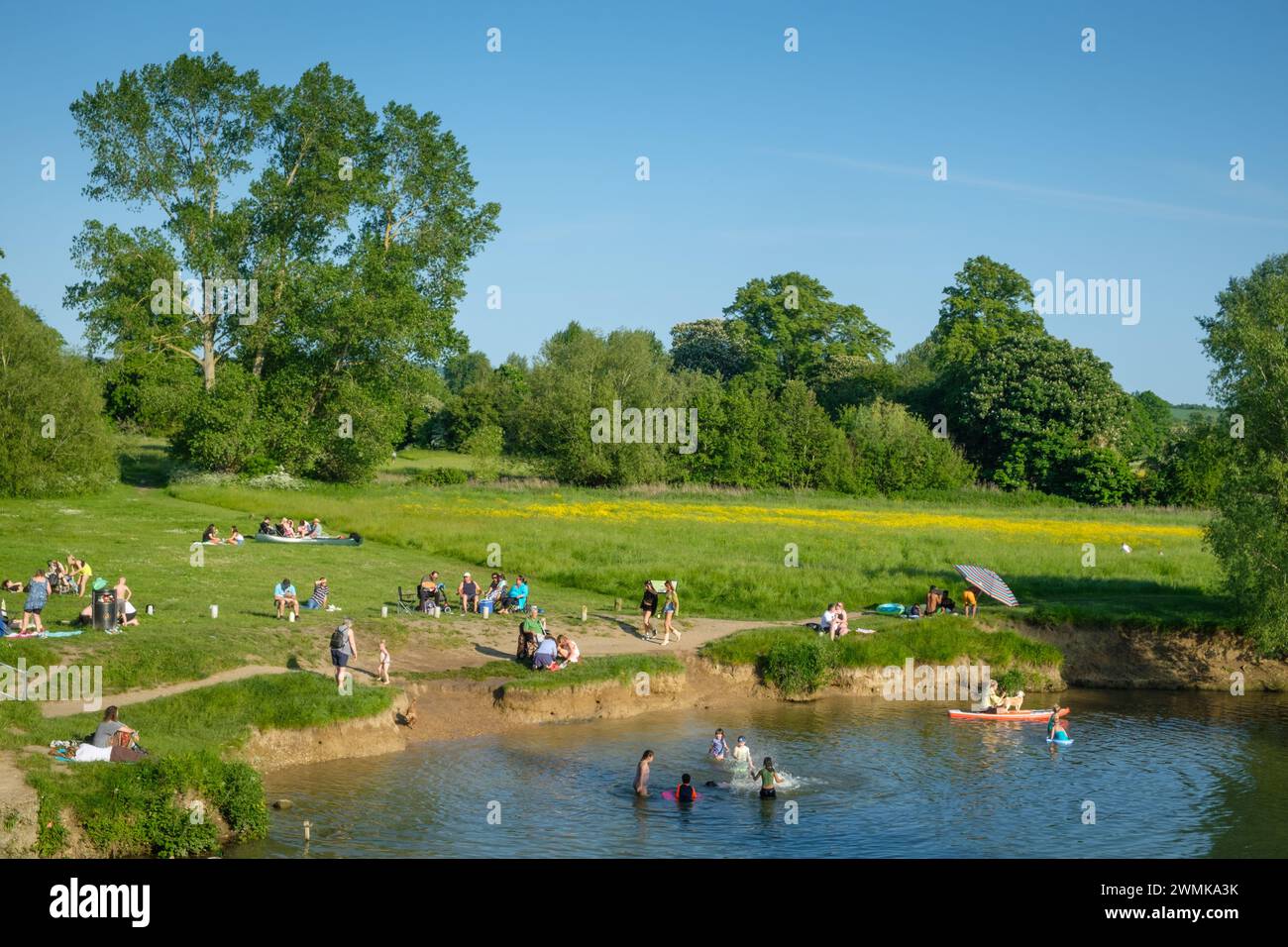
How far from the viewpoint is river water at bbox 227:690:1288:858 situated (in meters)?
25.0

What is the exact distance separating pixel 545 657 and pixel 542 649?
0.88 ft

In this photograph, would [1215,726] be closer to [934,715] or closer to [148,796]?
[934,715]

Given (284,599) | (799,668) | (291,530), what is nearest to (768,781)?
(799,668)

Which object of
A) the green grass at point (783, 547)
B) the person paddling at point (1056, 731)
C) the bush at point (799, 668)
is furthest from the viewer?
Result: the green grass at point (783, 547)

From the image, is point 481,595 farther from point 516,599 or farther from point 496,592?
point 516,599

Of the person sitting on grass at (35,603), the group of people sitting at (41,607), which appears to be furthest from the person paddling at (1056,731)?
the person sitting on grass at (35,603)

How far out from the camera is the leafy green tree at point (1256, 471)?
40.1 meters

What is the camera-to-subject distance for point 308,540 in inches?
2170

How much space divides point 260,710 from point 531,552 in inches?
960

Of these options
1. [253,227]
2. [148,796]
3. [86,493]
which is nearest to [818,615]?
[148,796]

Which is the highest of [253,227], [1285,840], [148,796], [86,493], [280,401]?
[253,227]

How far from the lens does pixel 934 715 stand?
3681 cm

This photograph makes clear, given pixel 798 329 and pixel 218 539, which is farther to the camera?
pixel 798 329

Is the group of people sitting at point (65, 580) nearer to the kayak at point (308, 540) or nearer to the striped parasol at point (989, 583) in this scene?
the kayak at point (308, 540)
